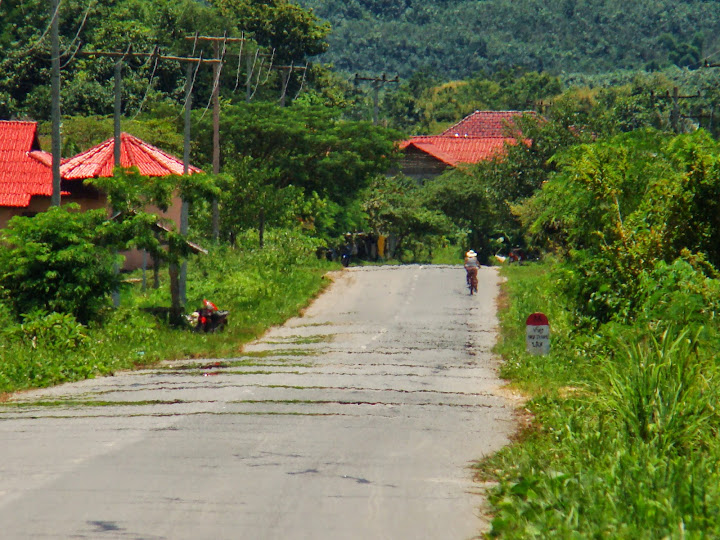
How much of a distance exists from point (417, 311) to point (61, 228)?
13.1 meters

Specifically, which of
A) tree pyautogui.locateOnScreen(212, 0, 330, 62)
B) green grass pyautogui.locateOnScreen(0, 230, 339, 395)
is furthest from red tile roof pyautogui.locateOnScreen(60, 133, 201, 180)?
tree pyautogui.locateOnScreen(212, 0, 330, 62)

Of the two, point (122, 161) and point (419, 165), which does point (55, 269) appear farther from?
point (419, 165)

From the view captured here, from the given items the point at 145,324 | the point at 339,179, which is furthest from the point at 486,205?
the point at 145,324

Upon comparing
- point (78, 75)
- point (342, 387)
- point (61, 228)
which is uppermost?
point (78, 75)

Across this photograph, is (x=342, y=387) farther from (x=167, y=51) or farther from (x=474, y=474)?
(x=167, y=51)

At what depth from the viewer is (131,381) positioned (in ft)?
59.9

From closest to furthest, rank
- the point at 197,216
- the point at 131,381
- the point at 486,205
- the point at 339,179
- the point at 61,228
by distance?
the point at 131,381
the point at 61,228
the point at 197,216
the point at 339,179
the point at 486,205

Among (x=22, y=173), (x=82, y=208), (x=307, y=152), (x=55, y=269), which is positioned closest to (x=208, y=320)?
(x=55, y=269)

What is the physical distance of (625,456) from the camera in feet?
29.8

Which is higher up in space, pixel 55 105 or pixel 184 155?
pixel 55 105

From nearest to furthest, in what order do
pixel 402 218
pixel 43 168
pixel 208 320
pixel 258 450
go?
1. pixel 258 450
2. pixel 208 320
3. pixel 43 168
4. pixel 402 218

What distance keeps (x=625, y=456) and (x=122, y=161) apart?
3749 cm

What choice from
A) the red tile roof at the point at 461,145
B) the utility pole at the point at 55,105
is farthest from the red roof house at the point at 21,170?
the red tile roof at the point at 461,145

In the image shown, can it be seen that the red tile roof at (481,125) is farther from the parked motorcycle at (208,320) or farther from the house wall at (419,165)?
the parked motorcycle at (208,320)
